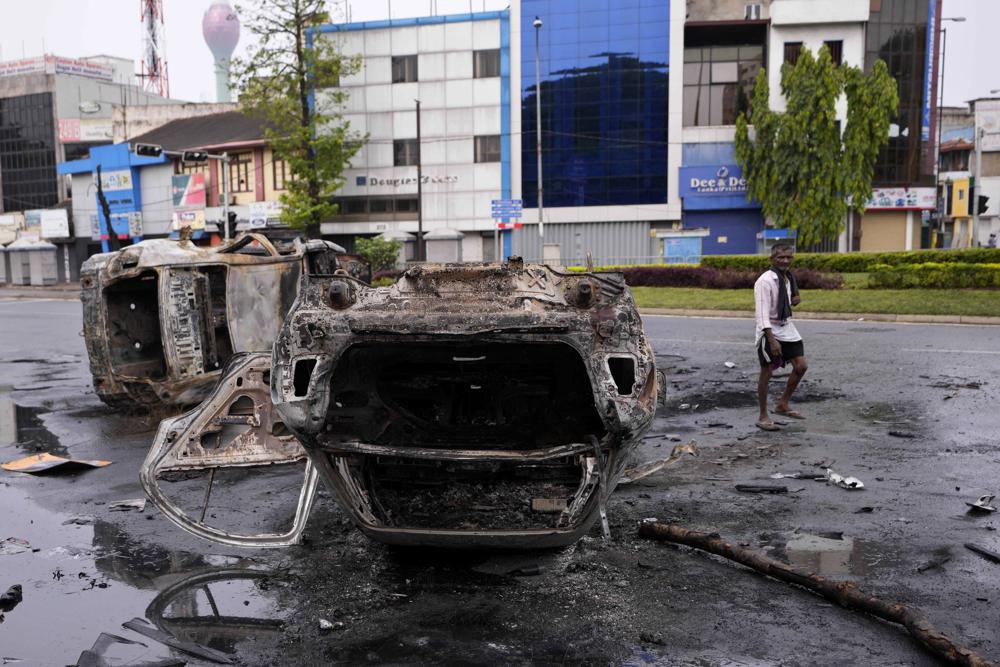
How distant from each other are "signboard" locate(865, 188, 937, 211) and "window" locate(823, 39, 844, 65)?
6397mm

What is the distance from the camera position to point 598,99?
1598 inches

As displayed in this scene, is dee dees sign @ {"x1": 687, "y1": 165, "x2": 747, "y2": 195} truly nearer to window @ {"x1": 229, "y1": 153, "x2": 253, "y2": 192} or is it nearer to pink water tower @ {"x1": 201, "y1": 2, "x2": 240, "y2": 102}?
window @ {"x1": 229, "y1": 153, "x2": 253, "y2": 192}

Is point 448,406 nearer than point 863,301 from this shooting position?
Yes

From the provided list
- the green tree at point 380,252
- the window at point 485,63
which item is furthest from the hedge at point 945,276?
the window at point 485,63

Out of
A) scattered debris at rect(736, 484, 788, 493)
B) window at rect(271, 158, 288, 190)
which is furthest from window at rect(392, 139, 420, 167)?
scattered debris at rect(736, 484, 788, 493)

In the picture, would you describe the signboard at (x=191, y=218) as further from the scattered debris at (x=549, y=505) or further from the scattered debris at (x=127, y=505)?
the scattered debris at (x=549, y=505)

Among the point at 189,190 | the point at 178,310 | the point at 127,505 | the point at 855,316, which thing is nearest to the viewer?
the point at 127,505

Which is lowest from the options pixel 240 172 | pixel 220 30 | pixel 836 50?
pixel 240 172

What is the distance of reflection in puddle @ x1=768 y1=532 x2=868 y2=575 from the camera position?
4473 millimetres

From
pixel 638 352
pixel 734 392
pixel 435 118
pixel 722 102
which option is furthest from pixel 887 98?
pixel 638 352

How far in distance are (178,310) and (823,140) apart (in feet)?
106

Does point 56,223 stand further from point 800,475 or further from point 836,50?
point 800,475

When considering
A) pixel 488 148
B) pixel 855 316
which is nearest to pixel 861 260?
pixel 855 316

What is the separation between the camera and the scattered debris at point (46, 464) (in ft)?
22.9
